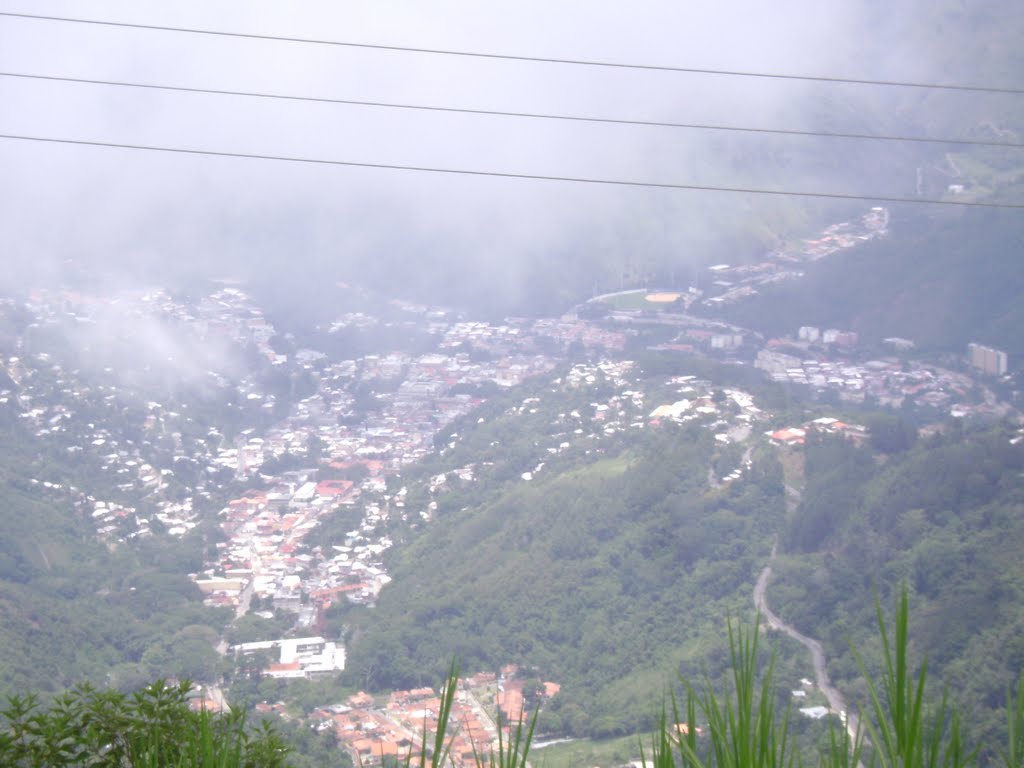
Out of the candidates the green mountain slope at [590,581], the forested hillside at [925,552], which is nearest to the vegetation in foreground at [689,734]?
the forested hillside at [925,552]

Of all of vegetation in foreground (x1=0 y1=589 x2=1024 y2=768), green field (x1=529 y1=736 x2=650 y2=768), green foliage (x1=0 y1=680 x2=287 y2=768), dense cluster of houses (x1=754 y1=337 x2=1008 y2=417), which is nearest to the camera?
vegetation in foreground (x1=0 y1=589 x2=1024 y2=768)

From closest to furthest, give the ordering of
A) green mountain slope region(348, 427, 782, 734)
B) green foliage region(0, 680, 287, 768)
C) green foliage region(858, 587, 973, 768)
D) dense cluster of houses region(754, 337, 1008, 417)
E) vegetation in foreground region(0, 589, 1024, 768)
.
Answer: green foliage region(858, 587, 973, 768) → vegetation in foreground region(0, 589, 1024, 768) → green foliage region(0, 680, 287, 768) → green mountain slope region(348, 427, 782, 734) → dense cluster of houses region(754, 337, 1008, 417)

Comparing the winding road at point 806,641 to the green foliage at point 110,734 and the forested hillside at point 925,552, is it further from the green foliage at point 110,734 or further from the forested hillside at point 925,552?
the green foliage at point 110,734

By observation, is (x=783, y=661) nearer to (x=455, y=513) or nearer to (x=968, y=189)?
(x=455, y=513)

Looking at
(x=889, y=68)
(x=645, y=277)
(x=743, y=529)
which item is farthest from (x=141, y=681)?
(x=889, y=68)

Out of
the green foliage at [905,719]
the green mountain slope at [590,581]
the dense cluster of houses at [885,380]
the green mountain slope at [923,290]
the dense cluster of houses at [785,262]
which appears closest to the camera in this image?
the green foliage at [905,719]

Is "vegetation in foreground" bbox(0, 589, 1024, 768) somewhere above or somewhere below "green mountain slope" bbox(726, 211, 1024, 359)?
below

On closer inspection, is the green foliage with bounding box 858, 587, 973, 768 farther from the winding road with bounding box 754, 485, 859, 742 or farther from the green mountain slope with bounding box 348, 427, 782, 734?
the green mountain slope with bounding box 348, 427, 782, 734

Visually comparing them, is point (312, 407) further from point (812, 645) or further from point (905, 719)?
point (905, 719)

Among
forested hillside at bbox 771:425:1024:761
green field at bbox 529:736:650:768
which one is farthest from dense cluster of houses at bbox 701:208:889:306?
green field at bbox 529:736:650:768

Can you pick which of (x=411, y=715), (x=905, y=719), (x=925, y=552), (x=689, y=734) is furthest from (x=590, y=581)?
(x=905, y=719)
